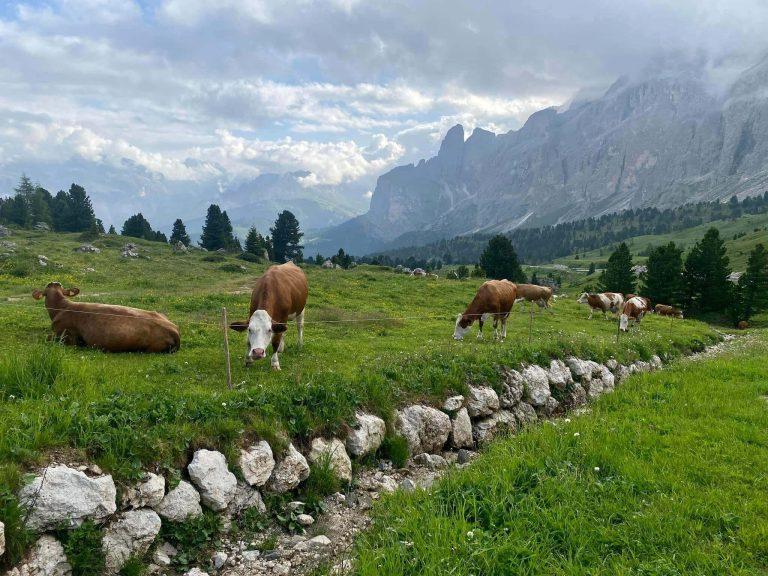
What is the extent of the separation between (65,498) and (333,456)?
14.5 feet

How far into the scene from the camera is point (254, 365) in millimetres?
12891

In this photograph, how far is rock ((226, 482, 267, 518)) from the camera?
7426mm

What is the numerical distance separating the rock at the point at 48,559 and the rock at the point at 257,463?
260 centimetres

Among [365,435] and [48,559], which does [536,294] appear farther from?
[48,559]

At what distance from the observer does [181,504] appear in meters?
6.88

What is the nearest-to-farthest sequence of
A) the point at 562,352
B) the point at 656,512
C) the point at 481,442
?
the point at 656,512 → the point at 481,442 → the point at 562,352

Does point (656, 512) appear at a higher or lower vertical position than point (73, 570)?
higher

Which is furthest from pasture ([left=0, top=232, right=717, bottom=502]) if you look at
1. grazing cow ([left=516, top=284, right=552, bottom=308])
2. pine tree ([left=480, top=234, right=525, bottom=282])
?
pine tree ([left=480, top=234, right=525, bottom=282])

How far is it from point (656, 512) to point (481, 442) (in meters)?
5.66

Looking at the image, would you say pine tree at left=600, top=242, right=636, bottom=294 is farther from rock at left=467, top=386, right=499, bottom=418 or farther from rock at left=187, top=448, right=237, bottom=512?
rock at left=187, top=448, right=237, bottom=512

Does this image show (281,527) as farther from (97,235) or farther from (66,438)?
(97,235)

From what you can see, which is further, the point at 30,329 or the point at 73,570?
the point at 30,329

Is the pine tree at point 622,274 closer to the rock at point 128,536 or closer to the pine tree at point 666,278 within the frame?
the pine tree at point 666,278

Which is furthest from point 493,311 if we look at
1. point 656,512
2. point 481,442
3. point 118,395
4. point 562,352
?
point 118,395
